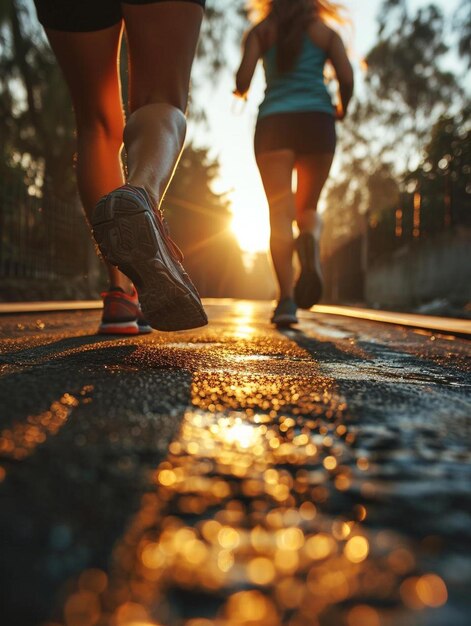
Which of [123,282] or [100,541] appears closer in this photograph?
[100,541]

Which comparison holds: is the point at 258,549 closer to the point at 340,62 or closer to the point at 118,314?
the point at 118,314

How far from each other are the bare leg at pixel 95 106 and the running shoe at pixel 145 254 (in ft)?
2.06

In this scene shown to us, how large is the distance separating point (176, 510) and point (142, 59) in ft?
5.67

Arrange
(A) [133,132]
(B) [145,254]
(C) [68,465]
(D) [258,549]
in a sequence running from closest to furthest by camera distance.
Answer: (D) [258,549] < (C) [68,465] < (B) [145,254] < (A) [133,132]

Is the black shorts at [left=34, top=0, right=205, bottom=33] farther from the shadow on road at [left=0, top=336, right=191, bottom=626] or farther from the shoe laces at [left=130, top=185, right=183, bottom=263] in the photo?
the shadow on road at [left=0, top=336, right=191, bottom=626]

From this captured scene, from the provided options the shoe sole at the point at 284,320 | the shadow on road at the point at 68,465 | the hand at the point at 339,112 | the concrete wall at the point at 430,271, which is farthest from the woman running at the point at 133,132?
the concrete wall at the point at 430,271

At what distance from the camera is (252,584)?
33 centimetres

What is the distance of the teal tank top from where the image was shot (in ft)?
11.3

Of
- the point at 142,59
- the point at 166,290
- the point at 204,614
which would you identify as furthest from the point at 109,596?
the point at 142,59

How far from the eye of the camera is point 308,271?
11.1ft

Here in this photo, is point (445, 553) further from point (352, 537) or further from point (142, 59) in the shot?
point (142, 59)

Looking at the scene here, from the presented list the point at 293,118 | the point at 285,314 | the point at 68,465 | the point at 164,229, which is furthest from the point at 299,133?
the point at 68,465

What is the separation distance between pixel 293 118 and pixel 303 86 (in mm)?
222

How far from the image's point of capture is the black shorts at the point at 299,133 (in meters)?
3.38
